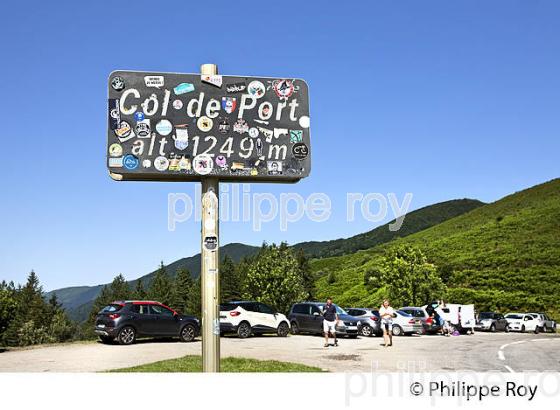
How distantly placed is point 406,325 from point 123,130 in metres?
25.7

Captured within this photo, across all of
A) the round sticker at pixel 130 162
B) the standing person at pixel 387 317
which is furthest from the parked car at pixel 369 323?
the round sticker at pixel 130 162

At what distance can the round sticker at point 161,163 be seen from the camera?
11070mm

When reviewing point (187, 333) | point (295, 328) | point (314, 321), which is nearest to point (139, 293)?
point (295, 328)

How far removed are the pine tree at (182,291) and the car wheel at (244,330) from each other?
6106 centimetres

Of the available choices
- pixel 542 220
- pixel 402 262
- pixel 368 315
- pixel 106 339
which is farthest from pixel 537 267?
pixel 106 339

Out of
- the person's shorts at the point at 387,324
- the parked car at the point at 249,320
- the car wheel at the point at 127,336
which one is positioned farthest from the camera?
the parked car at the point at 249,320

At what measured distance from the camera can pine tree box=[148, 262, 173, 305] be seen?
84.1 metres

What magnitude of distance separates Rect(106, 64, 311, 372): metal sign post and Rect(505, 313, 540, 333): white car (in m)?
37.2

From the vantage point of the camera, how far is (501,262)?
74.3 metres

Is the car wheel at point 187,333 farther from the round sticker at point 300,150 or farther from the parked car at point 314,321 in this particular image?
the round sticker at point 300,150

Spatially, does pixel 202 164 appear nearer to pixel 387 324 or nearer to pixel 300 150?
pixel 300 150

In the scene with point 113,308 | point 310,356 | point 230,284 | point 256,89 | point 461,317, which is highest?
point 256,89

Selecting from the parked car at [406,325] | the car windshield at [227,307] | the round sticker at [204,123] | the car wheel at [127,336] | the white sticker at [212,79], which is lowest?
the parked car at [406,325]
